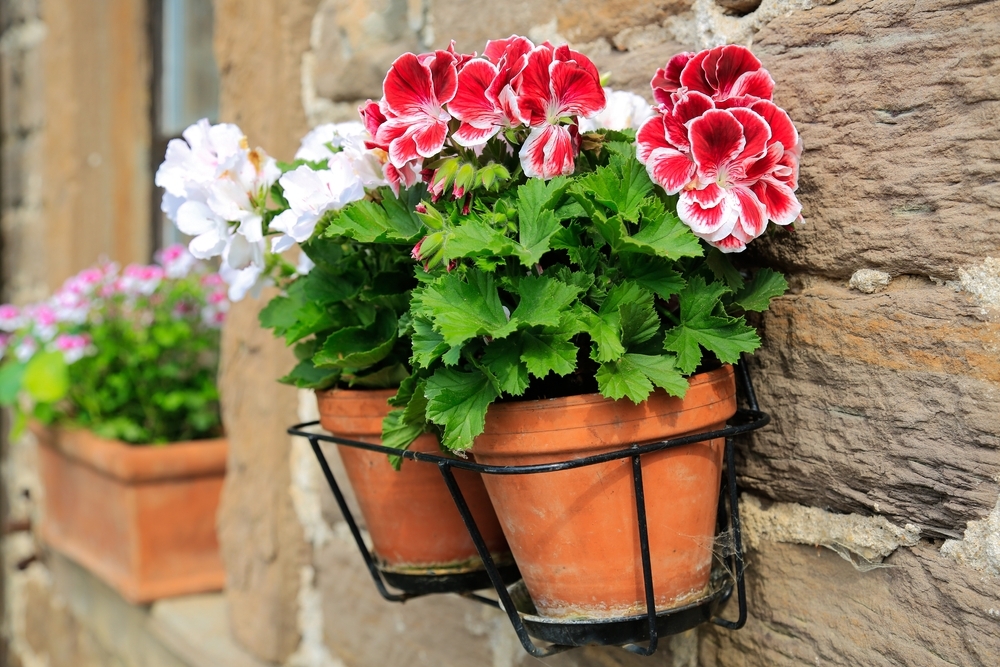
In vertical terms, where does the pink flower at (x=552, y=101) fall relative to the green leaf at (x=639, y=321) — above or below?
above

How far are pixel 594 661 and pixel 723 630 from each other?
0.18 metres

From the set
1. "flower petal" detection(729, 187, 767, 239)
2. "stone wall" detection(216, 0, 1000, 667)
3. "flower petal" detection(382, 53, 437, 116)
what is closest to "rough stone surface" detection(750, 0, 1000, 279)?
"stone wall" detection(216, 0, 1000, 667)

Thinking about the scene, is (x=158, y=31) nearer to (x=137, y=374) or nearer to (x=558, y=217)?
(x=137, y=374)

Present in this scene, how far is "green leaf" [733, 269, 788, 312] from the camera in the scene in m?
0.77

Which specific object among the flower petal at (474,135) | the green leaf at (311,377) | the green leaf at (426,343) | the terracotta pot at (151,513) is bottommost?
the terracotta pot at (151,513)

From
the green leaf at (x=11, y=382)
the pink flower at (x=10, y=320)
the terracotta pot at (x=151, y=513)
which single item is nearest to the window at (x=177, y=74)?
the pink flower at (x=10, y=320)

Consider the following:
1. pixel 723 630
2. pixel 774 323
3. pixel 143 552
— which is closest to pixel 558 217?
pixel 774 323

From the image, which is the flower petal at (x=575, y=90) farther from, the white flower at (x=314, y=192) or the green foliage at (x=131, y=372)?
the green foliage at (x=131, y=372)

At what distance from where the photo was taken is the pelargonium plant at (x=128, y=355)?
197 cm

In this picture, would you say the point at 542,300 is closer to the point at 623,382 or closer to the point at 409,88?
the point at 623,382

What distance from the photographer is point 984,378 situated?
2.26 ft

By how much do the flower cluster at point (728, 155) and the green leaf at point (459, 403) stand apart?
0.21 m

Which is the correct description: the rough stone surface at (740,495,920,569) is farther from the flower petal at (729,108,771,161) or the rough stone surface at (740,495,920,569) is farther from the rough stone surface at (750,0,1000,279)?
the flower petal at (729,108,771,161)

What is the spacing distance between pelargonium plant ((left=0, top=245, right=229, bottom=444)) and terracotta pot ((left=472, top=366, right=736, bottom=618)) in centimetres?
142
